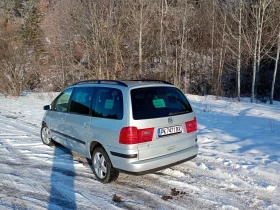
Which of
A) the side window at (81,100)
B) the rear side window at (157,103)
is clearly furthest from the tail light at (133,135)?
the side window at (81,100)

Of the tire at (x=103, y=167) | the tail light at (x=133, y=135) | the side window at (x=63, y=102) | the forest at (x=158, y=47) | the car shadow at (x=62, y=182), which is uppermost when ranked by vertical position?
the forest at (x=158, y=47)

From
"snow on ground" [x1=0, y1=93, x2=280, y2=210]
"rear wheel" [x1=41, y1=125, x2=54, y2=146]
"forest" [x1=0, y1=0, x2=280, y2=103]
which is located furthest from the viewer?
"forest" [x1=0, y1=0, x2=280, y2=103]

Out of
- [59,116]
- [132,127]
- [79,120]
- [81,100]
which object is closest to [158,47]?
[59,116]

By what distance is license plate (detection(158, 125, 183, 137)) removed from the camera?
12.3 ft

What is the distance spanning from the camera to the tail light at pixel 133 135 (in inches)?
138

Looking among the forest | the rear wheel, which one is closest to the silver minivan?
the rear wheel

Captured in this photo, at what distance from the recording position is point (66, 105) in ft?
17.0

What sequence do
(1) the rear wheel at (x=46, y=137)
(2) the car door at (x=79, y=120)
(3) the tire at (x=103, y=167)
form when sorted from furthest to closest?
(1) the rear wheel at (x=46, y=137), (2) the car door at (x=79, y=120), (3) the tire at (x=103, y=167)

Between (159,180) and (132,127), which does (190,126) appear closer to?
(159,180)

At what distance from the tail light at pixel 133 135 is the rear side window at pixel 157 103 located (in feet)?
0.62

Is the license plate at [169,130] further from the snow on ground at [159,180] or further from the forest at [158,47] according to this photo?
the forest at [158,47]

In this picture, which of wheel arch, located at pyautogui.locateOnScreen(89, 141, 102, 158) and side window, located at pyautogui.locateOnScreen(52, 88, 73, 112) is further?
side window, located at pyautogui.locateOnScreen(52, 88, 73, 112)

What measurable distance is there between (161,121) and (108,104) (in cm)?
93

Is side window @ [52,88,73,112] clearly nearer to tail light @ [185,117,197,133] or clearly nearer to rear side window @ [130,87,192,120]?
rear side window @ [130,87,192,120]
